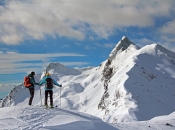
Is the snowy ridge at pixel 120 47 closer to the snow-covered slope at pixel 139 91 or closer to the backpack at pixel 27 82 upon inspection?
the snow-covered slope at pixel 139 91

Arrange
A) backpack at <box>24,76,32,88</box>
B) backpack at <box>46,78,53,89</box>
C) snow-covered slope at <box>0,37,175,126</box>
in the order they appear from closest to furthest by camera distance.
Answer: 1. backpack at <box>46,78,53,89</box>
2. backpack at <box>24,76,32,88</box>
3. snow-covered slope at <box>0,37,175,126</box>

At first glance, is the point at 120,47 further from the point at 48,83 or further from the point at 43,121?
the point at 43,121

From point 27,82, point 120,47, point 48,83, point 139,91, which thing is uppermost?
point 120,47

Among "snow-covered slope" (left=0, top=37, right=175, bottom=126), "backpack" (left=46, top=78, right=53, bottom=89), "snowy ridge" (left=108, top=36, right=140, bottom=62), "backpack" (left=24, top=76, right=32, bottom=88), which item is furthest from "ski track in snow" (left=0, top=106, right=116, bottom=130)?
"snowy ridge" (left=108, top=36, right=140, bottom=62)

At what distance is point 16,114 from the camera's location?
1733cm

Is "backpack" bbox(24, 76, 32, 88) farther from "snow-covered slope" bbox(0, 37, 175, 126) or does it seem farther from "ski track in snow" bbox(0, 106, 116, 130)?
"snow-covered slope" bbox(0, 37, 175, 126)

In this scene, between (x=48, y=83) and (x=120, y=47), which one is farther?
(x=120, y=47)

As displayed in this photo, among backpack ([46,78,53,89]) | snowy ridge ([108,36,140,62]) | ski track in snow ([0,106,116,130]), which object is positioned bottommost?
ski track in snow ([0,106,116,130])

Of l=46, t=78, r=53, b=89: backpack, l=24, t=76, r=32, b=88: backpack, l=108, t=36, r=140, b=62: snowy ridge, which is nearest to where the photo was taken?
l=46, t=78, r=53, b=89: backpack

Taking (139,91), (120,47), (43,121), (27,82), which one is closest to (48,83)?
(27,82)

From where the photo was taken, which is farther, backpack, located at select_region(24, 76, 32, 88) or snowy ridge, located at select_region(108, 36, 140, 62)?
snowy ridge, located at select_region(108, 36, 140, 62)

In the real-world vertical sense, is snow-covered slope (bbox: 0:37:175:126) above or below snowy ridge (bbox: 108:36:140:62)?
below

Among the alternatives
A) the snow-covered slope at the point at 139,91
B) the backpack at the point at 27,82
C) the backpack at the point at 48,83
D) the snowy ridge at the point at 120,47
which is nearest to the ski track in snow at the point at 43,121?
the backpack at the point at 48,83

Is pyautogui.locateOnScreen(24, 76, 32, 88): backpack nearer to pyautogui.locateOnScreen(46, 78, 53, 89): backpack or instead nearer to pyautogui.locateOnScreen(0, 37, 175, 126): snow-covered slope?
pyautogui.locateOnScreen(46, 78, 53, 89): backpack
